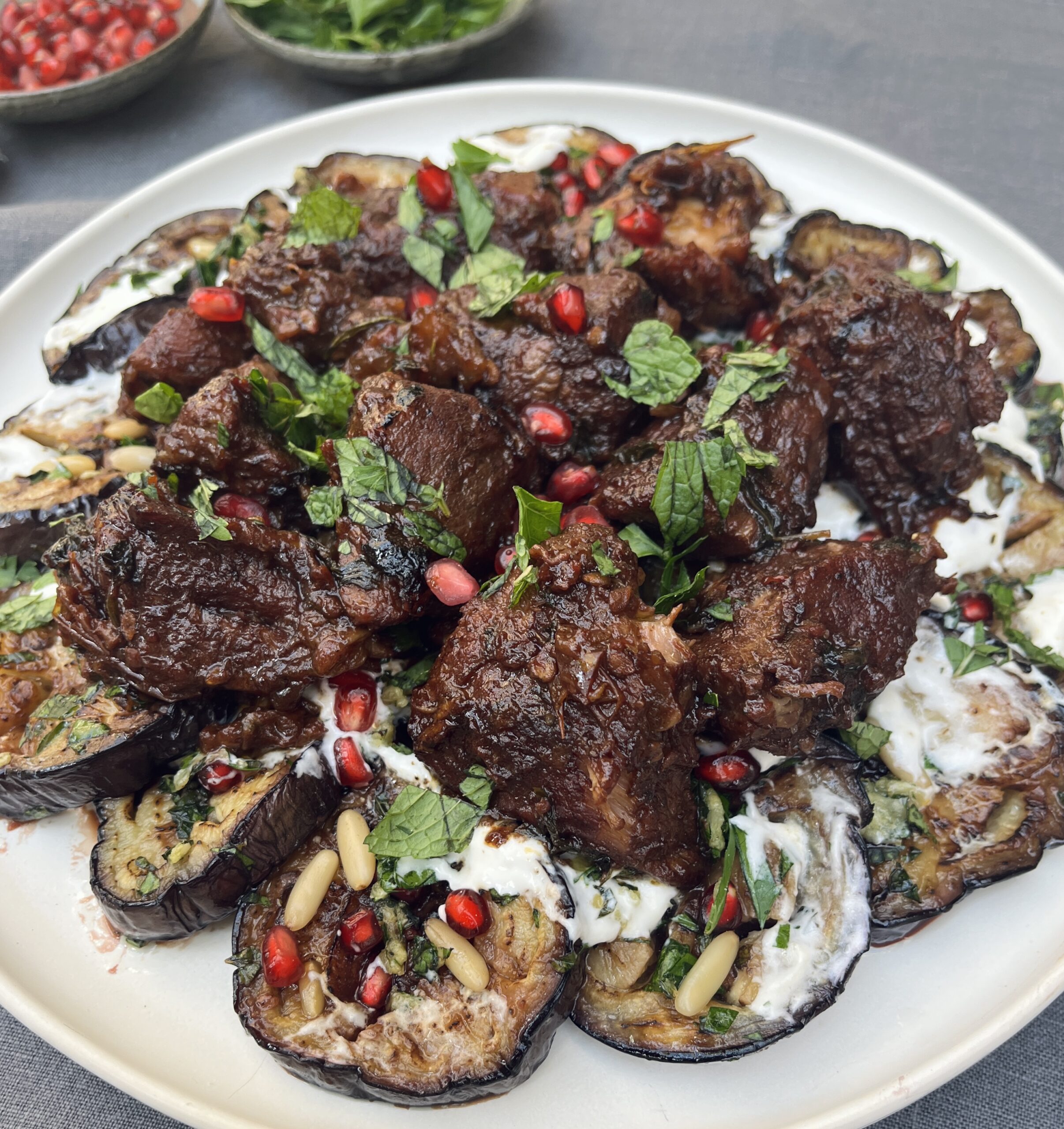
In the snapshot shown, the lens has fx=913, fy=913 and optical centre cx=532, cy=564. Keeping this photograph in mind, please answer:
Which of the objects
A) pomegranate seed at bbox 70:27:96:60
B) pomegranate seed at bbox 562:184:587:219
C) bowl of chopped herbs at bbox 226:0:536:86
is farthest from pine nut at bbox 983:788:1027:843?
pomegranate seed at bbox 70:27:96:60

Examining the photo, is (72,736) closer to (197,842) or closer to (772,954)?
(197,842)

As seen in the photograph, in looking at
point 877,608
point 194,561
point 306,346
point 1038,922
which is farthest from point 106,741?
point 1038,922

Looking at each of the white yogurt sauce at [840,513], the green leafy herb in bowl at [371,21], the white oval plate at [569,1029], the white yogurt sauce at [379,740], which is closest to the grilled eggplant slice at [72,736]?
the white oval plate at [569,1029]

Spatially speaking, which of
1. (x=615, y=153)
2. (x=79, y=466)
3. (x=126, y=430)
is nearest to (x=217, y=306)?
(x=126, y=430)

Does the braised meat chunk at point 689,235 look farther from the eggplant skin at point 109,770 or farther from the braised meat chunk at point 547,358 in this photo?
the eggplant skin at point 109,770

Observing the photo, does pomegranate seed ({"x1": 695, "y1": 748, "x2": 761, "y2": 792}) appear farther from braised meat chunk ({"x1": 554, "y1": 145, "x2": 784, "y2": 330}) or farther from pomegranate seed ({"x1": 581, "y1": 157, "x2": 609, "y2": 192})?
pomegranate seed ({"x1": 581, "y1": 157, "x2": 609, "y2": 192})
